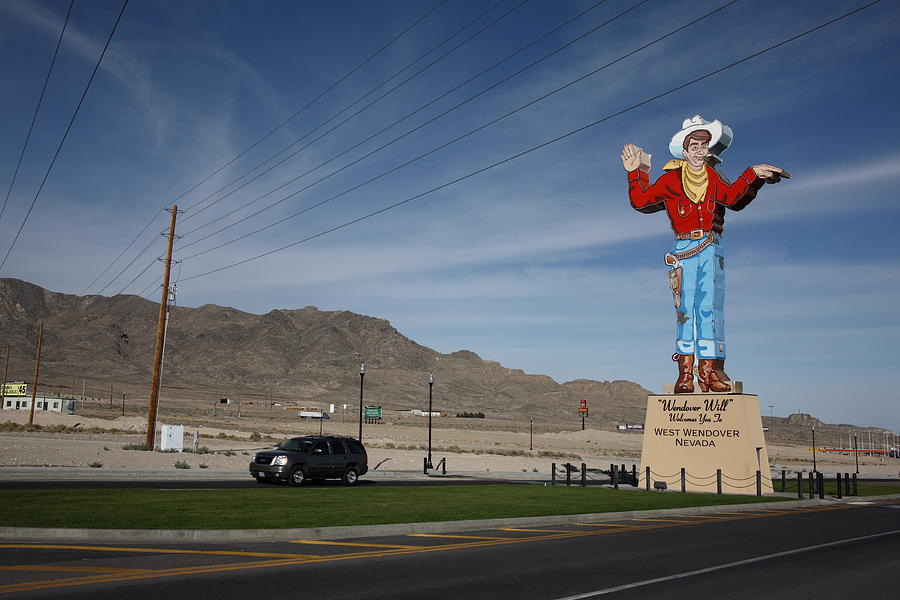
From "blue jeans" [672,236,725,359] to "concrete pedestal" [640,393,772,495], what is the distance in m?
2.08

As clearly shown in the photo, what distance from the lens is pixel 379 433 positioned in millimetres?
83500

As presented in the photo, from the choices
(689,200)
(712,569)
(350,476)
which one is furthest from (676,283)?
(712,569)

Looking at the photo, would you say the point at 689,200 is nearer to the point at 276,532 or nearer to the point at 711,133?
the point at 711,133

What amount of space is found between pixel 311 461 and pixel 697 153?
20.5 metres

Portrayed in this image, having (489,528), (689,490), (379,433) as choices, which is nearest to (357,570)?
(489,528)

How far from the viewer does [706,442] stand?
29.9 metres

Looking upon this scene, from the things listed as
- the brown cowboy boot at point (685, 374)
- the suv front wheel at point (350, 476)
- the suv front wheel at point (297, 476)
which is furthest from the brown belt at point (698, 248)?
the suv front wheel at point (297, 476)

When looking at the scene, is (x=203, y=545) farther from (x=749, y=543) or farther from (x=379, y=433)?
(x=379, y=433)

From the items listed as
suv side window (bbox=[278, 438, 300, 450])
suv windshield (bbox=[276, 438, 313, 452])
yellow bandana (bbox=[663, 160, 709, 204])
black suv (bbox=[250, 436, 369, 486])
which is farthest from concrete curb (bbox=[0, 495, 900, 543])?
yellow bandana (bbox=[663, 160, 709, 204])

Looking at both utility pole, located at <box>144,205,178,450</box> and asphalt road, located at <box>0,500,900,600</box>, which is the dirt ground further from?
asphalt road, located at <box>0,500,900,600</box>

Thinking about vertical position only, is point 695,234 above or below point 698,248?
above

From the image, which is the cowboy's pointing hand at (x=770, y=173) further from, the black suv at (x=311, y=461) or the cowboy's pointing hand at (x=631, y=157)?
the black suv at (x=311, y=461)

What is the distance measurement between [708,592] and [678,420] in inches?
873

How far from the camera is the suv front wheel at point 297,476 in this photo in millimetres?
25031
